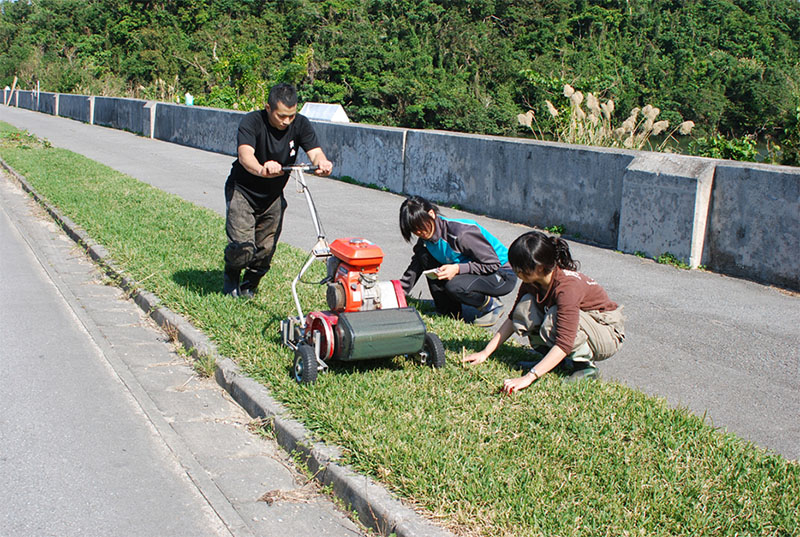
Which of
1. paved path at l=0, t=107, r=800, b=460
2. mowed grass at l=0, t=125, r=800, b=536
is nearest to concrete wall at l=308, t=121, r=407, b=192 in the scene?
paved path at l=0, t=107, r=800, b=460

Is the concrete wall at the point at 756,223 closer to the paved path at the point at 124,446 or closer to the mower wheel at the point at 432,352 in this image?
the mower wheel at the point at 432,352

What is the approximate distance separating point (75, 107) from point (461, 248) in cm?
3430

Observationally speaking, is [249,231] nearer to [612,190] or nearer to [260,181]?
[260,181]

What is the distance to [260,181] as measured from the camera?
6465 mm

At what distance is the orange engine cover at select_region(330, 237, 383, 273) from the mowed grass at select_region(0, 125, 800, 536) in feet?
2.28

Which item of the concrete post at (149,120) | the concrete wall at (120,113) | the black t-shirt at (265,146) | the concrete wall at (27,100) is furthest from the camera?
the concrete wall at (27,100)

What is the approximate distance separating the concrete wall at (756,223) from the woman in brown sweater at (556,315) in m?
3.32

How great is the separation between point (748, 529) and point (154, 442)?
306 cm

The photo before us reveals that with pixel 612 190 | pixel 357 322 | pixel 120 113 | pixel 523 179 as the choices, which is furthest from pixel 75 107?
pixel 357 322

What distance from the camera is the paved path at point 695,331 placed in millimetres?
5004

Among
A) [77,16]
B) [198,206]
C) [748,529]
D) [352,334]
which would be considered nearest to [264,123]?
[352,334]

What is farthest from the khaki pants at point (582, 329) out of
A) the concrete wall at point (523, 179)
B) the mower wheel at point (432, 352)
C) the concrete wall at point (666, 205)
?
the concrete wall at point (523, 179)

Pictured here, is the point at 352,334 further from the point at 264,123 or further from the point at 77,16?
the point at 77,16

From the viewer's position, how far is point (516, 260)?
493cm
